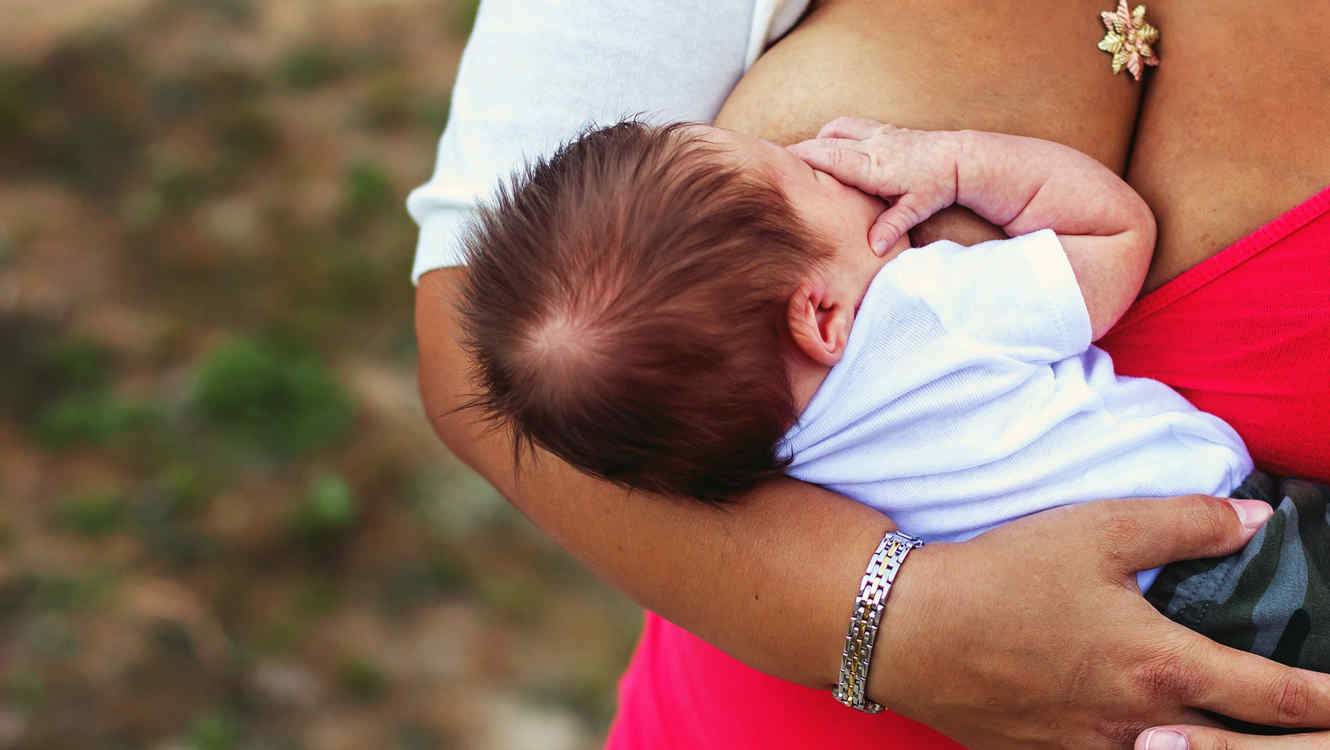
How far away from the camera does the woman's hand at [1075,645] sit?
1313 mm

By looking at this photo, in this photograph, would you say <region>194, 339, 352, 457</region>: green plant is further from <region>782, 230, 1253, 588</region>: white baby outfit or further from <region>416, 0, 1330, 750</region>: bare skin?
<region>782, 230, 1253, 588</region>: white baby outfit

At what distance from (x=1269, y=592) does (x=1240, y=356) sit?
11.8 inches

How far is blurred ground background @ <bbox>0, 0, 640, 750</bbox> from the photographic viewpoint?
3.42 meters

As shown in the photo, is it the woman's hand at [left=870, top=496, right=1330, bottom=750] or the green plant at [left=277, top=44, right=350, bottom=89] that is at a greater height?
the green plant at [left=277, top=44, right=350, bottom=89]

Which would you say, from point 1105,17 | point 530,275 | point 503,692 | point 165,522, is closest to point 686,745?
point 530,275

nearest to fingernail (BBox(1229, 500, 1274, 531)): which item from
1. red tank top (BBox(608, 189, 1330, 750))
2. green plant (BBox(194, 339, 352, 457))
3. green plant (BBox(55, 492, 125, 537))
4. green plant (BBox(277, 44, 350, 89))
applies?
red tank top (BBox(608, 189, 1330, 750))

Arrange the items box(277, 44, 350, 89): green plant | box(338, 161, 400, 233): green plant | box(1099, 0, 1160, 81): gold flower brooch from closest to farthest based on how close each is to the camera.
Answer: box(1099, 0, 1160, 81): gold flower brooch
box(338, 161, 400, 233): green plant
box(277, 44, 350, 89): green plant

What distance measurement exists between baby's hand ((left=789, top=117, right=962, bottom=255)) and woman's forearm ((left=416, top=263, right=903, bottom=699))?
0.37 metres

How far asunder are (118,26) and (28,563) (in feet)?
8.28

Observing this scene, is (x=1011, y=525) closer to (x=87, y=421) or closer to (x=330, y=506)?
(x=330, y=506)

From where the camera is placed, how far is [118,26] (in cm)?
498

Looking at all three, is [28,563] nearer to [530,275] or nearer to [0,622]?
[0,622]

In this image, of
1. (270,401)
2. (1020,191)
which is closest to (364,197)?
(270,401)

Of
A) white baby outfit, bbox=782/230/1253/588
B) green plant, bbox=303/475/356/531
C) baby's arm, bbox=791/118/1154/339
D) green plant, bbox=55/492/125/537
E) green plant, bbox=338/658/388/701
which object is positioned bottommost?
green plant, bbox=338/658/388/701
